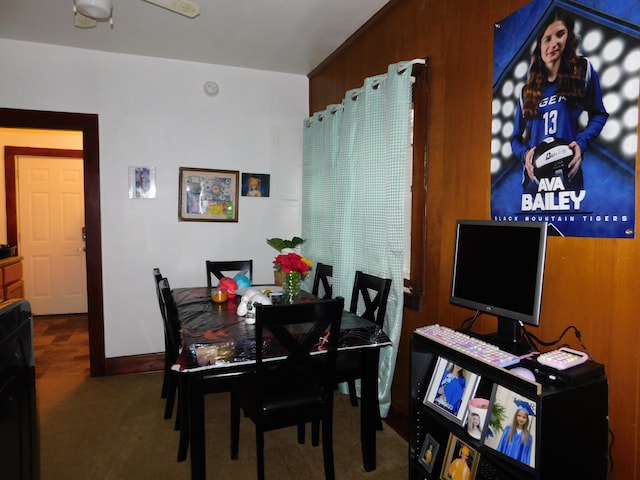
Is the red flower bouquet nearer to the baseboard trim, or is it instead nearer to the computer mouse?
the computer mouse

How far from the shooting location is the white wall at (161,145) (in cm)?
344

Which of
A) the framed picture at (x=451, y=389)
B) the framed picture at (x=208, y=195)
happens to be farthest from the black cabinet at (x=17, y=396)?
the framed picture at (x=208, y=195)

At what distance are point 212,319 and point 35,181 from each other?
4.62m

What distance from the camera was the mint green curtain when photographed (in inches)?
96.8

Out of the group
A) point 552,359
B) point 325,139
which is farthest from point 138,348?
point 552,359

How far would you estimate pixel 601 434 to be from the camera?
4.57 feet

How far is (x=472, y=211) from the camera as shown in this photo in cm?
207

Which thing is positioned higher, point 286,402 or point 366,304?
point 366,304

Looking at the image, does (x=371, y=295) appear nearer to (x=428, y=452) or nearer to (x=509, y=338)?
(x=428, y=452)

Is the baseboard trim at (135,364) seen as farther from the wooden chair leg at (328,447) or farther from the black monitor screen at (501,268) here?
the black monitor screen at (501,268)

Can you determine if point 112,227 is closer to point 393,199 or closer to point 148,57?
point 148,57

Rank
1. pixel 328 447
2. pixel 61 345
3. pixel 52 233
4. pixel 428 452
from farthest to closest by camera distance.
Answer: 1. pixel 52 233
2. pixel 61 345
3. pixel 328 447
4. pixel 428 452

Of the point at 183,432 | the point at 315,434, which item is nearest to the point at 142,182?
the point at 183,432

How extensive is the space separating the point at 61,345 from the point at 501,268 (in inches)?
175
